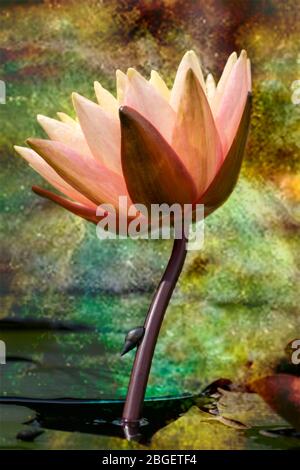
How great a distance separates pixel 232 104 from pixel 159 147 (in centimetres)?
8

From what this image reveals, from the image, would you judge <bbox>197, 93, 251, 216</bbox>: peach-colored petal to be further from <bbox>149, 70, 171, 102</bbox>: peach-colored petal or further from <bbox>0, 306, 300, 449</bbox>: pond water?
<bbox>0, 306, 300, 449</bbox>: pond water

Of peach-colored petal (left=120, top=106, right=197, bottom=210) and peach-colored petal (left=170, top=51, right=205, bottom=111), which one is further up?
peach-colored petal (left=170, top=51, right=205, bottom=111)

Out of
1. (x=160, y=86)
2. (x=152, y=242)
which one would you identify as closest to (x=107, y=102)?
(x=160, y=86)

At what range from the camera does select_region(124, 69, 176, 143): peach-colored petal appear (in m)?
0.64

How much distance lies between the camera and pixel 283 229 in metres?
0.84

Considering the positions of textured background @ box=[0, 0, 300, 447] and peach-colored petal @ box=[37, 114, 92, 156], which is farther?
textured background @ box=[0, 0, 300, 447]

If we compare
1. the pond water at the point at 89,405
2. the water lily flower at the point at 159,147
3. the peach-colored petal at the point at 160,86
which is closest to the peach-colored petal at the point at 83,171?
the water lily flower at the point at 159,147

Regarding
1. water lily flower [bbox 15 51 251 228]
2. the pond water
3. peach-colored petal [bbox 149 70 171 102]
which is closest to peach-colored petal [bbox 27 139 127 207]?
water lily flower [bbox 15 51 251 228]

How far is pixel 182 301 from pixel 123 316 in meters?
0.07

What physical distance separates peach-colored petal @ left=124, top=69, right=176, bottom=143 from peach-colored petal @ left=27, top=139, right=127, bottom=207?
0.06m

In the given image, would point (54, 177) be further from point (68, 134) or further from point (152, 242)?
point (152, 242)

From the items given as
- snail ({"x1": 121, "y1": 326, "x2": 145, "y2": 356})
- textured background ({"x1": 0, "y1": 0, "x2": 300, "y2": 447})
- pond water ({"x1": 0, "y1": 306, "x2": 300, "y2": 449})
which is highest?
textured background ({"x1": 0, "y1": 0, "x2": 300, "y2": 447})

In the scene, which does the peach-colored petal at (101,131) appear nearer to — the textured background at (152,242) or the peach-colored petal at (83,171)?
the peach-colored petal at (83,171)
